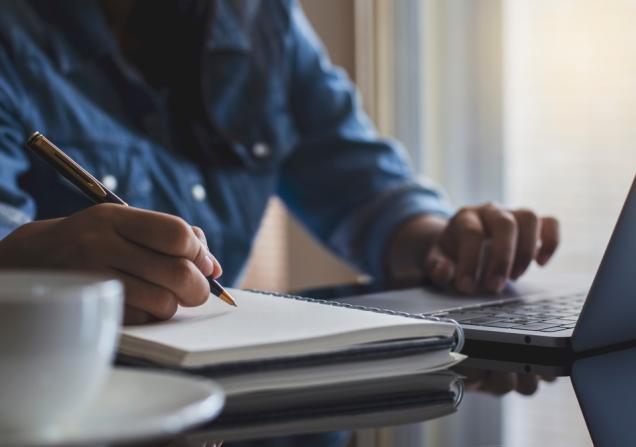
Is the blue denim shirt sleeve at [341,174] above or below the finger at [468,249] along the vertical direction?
below

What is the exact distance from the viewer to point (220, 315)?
61 centimetres

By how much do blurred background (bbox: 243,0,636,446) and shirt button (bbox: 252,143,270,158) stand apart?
1164 millimetres

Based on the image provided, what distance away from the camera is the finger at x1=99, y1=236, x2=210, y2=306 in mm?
591

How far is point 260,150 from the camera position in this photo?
1418mm

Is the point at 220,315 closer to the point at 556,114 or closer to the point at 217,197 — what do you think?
the point at 217,197

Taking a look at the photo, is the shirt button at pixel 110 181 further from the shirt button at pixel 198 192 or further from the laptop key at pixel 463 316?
the laptop key at pixel 463 316

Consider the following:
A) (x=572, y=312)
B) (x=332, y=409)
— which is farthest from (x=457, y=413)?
(x=572, y=312)

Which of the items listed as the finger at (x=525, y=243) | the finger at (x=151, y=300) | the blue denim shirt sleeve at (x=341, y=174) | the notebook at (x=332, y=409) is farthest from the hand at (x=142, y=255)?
the blue denim shirt sleeve at (x=341, y=174)

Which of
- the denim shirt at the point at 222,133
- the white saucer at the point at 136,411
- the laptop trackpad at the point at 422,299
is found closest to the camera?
the white saucer at the point at 136,411

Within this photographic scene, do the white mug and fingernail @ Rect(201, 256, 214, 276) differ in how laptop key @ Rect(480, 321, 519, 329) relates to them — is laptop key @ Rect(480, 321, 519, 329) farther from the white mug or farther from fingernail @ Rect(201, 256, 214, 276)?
the white mug

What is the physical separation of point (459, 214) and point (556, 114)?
146 centimetres

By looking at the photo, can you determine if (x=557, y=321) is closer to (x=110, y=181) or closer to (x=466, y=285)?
(x=466, y=285)

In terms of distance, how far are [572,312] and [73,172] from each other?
1.39 feet

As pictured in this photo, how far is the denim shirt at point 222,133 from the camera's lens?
3.84ft
